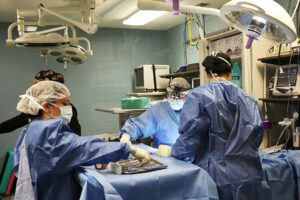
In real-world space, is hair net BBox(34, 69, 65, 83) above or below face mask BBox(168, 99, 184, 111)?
above

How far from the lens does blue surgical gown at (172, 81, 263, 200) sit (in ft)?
5.15

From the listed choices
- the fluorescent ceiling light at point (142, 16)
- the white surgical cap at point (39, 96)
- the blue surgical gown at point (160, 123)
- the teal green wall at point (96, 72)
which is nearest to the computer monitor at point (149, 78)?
the teal green wall at point (96, 72)

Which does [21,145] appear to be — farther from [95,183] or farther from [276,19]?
[276,19]

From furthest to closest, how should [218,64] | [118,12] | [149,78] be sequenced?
[149,78], [118,12], [218,64]

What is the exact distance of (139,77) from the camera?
4.54 meters

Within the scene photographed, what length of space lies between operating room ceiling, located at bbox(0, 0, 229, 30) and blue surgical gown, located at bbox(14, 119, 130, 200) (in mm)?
2144

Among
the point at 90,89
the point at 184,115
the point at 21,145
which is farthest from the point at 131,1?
the point at 21,145

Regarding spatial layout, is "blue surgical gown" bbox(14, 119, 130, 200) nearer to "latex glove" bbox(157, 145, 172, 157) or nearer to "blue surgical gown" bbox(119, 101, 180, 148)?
"latex glove" bbox(157, 145, 172, 157)

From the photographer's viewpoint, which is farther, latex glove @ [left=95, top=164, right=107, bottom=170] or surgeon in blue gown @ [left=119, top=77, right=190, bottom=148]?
surgeon in blue gown @ [left=119, top=77, right=190, bottom=148]

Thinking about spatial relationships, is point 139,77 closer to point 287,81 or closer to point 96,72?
point 96,72

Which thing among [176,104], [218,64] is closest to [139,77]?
[176,104]

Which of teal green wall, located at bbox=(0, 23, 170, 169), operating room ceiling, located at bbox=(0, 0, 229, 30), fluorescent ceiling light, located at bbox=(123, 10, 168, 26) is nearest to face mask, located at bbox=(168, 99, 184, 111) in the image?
operating room ceiling, located at bbox=(0, 0, 229, 30)

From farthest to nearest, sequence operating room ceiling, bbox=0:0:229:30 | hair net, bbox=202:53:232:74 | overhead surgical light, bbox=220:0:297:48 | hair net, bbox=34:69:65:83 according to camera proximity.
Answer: operating room ceiling, bbox=0:0:229:30
hair net, bbox=34:69:65:83
hair net, bbox=202:53:232:74
overhead surgical light, bbox=220:0:297:48

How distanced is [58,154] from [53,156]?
0.09 ft
